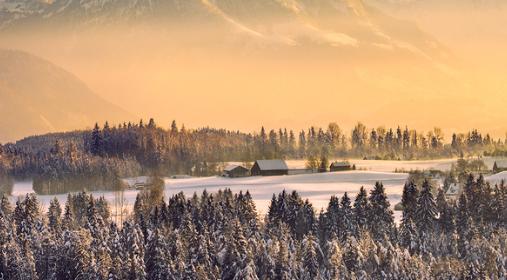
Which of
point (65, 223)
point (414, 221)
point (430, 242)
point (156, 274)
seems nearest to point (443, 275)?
point (430, 242)

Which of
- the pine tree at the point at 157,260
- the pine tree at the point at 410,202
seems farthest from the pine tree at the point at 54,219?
the pine tree at the point at 410,202

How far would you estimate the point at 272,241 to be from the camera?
12862 centimetres

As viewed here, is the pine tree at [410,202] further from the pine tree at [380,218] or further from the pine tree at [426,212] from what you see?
the pine tree at [380,218]

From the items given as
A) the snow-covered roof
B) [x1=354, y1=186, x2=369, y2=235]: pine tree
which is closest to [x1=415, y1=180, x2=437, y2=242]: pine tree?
[x1=354, y1=186, x2=369, y2=235]: pine tree

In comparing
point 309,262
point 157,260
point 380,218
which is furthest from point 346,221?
point 157,260

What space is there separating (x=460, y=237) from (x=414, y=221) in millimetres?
11151

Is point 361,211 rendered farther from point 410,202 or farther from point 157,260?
point 157,260

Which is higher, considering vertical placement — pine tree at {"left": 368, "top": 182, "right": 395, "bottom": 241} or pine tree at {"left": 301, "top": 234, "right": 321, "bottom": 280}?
pine tree at {"left": 368, "top": 182, "right": 395, "bottom": 241}

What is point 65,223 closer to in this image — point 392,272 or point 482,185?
point 392,272

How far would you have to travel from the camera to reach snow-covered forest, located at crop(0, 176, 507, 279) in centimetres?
11869

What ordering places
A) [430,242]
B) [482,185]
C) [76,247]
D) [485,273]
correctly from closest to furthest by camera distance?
1. [485,273]
2. [76,247]
3. [430,242]
4. [482,185]

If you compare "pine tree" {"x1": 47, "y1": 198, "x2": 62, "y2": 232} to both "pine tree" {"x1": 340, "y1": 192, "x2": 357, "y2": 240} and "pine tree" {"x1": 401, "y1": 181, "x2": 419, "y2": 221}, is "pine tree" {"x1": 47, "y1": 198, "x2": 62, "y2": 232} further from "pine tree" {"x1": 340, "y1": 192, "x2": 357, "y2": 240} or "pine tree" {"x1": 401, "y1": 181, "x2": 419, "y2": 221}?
"pine tree" {"x1": 401, "y1": 181, "x2": 419, "y2": 221}

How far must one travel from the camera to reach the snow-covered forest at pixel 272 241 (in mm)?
118688

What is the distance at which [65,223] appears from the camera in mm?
147125
